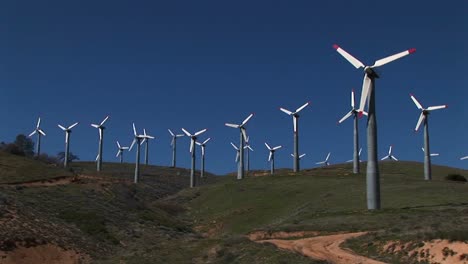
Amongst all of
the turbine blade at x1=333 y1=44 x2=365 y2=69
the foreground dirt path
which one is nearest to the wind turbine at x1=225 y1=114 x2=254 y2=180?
the turbine blade at x1=333 y1=44 x2=365 y2=69

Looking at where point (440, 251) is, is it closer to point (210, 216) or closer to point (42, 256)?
point (42, 256)

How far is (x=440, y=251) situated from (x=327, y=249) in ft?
34.1

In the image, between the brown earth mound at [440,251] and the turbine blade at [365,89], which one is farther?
the turbine blade at [365,89]

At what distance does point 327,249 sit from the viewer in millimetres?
42688

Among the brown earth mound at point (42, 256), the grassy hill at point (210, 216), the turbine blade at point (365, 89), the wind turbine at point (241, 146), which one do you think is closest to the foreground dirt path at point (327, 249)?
the grassy hill at point (210, 216)

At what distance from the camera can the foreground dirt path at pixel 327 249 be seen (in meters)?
36.2

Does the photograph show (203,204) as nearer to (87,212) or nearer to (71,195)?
(71,195)

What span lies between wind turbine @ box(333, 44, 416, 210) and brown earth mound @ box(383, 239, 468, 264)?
109ft

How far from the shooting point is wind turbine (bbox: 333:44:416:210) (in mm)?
70062

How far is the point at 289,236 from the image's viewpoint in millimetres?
58562

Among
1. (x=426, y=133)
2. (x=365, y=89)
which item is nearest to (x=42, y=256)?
(x=365, y=89)

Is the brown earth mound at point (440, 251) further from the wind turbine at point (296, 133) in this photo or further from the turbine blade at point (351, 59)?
the wind turbine at point (296, 133)

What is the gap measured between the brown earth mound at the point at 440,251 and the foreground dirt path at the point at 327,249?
2692 mm

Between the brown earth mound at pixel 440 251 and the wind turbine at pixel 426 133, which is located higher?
the wind turbine at pixel 426 133
